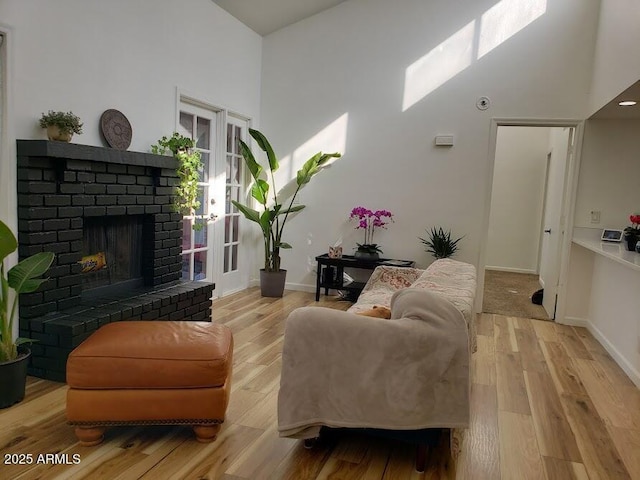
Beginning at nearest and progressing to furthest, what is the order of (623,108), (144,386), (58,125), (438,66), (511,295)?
(144,386) → (58,125) → (623,108) → (438,66) → (511,295)

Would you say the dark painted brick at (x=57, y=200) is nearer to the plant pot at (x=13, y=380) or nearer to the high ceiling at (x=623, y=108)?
the plant pot at (x=13, y=380)

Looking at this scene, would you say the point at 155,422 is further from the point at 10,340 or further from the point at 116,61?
the point at 116,61

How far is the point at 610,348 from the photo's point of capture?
378cm

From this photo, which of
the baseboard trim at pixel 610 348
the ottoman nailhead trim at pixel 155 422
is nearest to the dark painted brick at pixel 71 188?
the ottoman nailhead trim at pixel 155 422

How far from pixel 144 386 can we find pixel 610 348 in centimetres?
354

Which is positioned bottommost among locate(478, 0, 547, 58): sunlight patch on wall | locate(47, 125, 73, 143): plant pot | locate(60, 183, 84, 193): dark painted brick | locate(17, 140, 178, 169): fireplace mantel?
locate(60, 183, 84, 193): dark painted brick

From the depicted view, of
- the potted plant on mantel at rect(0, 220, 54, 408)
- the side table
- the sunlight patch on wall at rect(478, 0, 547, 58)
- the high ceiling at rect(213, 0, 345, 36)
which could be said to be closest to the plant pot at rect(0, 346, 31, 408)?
the potted plant on mantel at rect(0, 220, 54, 408)

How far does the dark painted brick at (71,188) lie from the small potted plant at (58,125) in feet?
0.91

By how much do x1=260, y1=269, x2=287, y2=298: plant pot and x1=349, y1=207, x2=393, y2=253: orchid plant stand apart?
0.95 m

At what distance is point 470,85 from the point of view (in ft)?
16.1

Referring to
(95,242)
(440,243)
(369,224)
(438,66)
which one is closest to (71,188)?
(95,242)

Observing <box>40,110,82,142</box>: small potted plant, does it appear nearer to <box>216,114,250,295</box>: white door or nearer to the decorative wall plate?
the decorative wall plate

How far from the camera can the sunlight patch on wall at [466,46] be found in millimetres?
4688

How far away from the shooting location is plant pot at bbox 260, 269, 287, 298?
5297 millimetres
